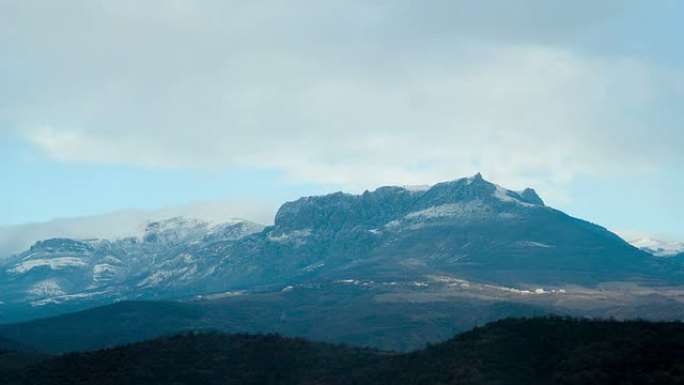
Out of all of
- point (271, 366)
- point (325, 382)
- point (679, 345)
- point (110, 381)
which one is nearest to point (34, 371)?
point (110, 381)

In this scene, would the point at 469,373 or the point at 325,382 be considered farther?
the point at 325,382

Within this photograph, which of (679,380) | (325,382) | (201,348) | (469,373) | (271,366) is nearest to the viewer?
(679,380)

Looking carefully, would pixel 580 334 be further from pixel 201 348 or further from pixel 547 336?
pixel 201 348

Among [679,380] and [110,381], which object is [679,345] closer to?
[679,380]

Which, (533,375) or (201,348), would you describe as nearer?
(533,375)

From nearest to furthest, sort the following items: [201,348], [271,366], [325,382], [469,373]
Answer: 1. [469,373]
2. [325,382]
3. [271,366]
4. [201,348]

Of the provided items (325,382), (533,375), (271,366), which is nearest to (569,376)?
(533,375)
